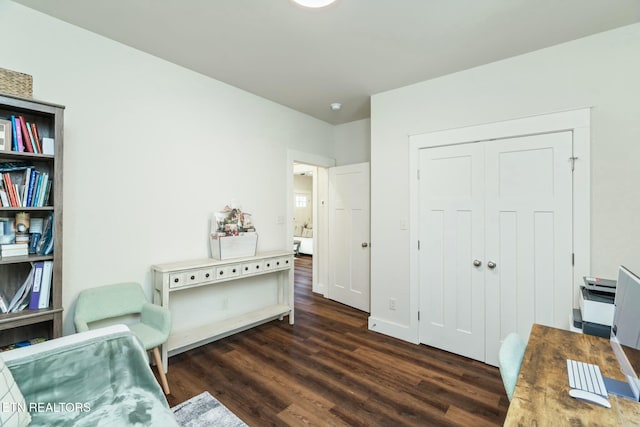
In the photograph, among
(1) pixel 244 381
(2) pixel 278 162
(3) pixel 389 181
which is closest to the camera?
(1) pixel 244 381

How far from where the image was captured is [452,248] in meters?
2.83

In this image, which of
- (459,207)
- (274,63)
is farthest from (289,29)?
(459,207)

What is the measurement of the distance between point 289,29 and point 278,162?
1722 millimetres

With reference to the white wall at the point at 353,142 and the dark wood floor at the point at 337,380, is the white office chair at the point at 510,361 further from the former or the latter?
the white wall at the point at 353,142

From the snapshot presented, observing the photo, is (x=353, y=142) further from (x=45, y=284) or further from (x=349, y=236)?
(x=45, y=284)

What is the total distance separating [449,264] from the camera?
2.84m

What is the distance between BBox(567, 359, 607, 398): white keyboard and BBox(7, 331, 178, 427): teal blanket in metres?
1.67

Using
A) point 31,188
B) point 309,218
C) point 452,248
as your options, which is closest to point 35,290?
point 31,188

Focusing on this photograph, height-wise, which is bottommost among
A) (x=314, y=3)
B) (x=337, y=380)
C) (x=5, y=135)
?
(x=337, y=380)

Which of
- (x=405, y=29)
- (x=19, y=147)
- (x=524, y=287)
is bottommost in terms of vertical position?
(x=524, y=287)

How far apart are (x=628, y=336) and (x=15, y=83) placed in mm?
3230

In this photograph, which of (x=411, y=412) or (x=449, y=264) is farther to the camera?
(x=449, y=264)

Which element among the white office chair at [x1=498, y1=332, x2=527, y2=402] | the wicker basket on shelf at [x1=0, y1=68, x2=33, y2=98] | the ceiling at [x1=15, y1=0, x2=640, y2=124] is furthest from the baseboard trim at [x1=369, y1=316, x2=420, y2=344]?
the wicker basket on shelf at [x1=0, y1=68, x2=33, y2=98]

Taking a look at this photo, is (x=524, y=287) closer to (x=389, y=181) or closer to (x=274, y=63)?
(x=389, y=181)
